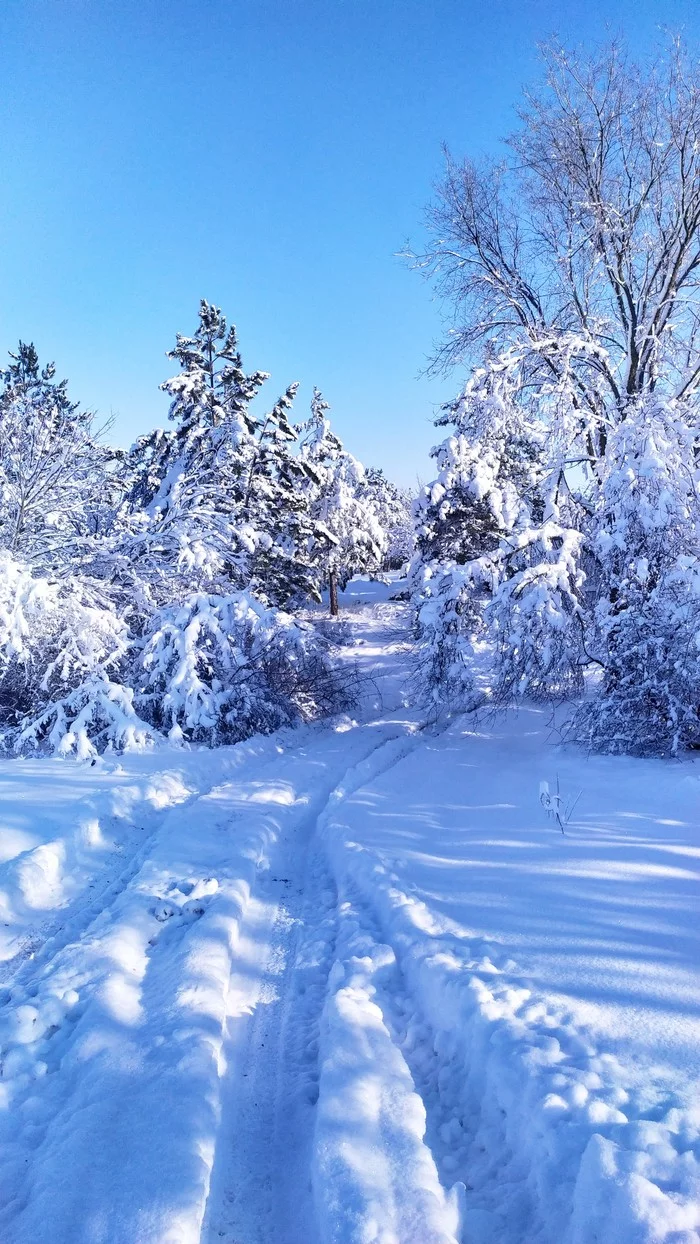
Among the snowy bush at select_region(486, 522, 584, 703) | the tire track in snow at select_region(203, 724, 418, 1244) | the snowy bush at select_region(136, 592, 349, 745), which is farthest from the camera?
the snowy bush at select_region(136, 592, 349, 745)

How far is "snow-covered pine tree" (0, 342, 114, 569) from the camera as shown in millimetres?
13203

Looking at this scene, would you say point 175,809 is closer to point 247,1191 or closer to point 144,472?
point 247,1191

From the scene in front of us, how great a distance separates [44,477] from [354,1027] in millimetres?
13511

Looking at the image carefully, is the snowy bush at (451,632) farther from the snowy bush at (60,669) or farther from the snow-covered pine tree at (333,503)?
the snow-covered pine tree at (333,503)

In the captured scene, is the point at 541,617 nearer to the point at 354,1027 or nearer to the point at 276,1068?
the point at 354,1027

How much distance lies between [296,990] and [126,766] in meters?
5.59

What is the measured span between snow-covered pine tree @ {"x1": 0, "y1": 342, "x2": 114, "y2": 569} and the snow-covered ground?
8457 mm

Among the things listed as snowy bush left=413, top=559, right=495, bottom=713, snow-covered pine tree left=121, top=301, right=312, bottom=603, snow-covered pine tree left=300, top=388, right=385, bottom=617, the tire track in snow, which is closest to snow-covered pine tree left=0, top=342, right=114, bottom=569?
snow-covered pine tree left=121, top=301, right=312, bottom=603

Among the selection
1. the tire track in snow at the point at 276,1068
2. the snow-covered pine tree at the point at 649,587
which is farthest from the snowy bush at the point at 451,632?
the tire track in snow at the point at 276,1068

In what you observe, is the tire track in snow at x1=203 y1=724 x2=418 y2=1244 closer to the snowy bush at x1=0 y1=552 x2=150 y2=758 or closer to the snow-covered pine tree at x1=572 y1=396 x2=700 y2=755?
the snow-covered pine tree at x1=572 y1=396 x2=700 y2=755

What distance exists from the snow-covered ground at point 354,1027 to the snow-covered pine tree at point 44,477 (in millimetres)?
8457

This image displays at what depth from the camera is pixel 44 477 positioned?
13562mm

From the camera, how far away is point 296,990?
3865mm

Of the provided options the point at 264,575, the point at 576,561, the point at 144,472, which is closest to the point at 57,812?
the point at 576,561
